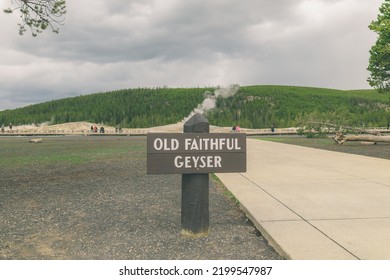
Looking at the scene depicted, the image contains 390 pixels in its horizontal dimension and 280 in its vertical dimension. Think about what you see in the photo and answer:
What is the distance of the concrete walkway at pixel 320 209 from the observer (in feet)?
13.0

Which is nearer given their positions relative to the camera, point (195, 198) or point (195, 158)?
point (195, 158)

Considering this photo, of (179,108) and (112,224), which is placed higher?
(179,108)

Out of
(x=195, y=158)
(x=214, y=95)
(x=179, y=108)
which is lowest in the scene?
(x=195, y=158)

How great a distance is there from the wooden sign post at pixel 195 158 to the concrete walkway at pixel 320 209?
3.00 ft

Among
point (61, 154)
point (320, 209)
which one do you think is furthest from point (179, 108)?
point (320, 209)

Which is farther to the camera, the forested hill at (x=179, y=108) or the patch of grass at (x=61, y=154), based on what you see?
the forested hill at (x=179, y=108)

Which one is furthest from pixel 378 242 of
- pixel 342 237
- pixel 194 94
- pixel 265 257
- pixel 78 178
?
pixel 194 94

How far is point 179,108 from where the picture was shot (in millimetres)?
106000

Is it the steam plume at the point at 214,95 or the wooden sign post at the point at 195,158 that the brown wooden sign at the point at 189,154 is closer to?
the wooden sign post at the point at 195,158

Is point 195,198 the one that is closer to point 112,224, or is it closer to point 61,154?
point 112,224

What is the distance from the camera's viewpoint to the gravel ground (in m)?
4.20

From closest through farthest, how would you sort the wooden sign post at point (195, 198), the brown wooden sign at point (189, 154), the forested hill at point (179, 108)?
the brown wooden sign at point (189, 154) → the wooden sign post at point (195, 198) → the forested hill at point (179, 108)

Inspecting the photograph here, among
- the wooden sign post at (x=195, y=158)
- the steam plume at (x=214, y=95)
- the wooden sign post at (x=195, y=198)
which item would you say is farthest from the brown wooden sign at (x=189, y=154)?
the steam plume at (x=214, y=95)

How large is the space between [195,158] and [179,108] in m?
102
